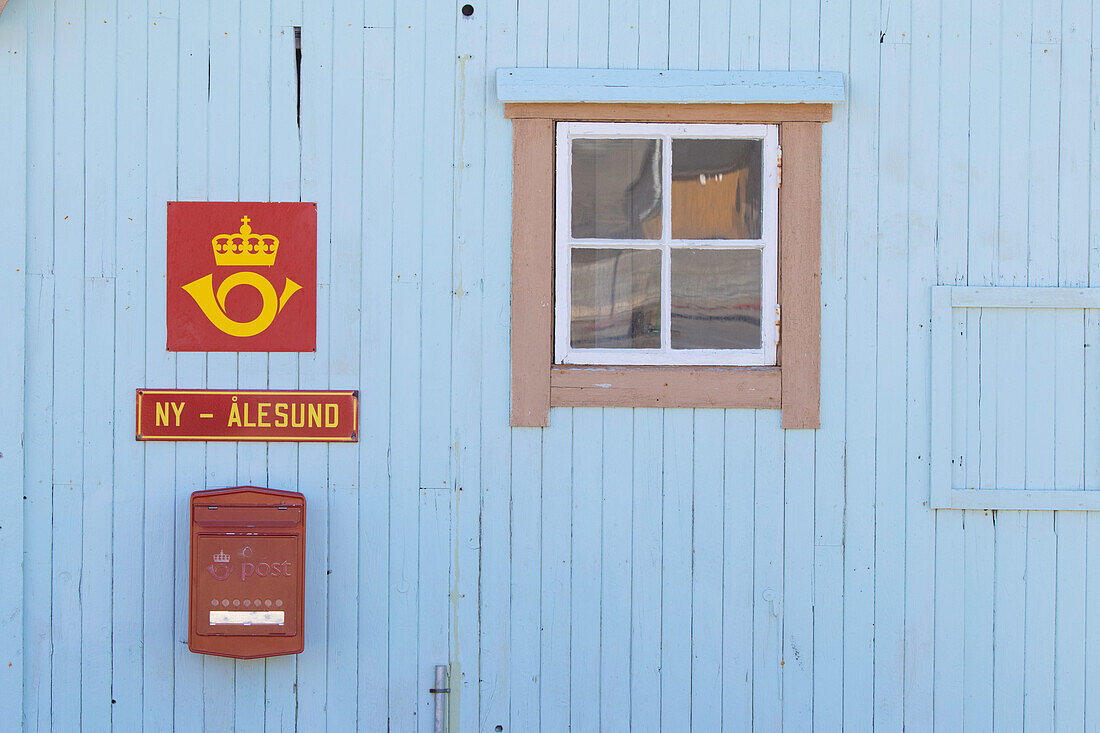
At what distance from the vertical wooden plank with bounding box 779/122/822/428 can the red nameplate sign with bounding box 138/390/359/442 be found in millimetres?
1526

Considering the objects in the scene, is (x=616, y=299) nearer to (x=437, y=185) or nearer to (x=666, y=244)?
(x=666, y=244)

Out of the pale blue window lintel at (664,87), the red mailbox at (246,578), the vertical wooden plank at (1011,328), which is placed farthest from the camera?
the vertical wooden plank at (1011,328)

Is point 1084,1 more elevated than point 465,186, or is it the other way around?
point 1084,1

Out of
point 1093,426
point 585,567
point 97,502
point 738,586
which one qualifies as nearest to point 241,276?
point 97,502

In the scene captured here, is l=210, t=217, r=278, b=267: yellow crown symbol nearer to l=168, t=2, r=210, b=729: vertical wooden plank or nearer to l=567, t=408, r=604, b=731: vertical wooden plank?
l=168, t=2, r=210, b=729: vertical wooden plank

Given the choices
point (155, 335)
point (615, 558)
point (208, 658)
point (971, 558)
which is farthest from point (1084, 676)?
point (155, 335)

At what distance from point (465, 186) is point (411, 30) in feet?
1.88

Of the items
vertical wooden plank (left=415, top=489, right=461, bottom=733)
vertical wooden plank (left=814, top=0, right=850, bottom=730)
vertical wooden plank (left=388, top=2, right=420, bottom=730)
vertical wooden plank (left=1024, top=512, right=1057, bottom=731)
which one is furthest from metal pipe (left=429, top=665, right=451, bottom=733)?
vertical wooden plank (left=1024, top=512, right=1057, bottom=731)

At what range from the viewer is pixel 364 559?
10.9 feet

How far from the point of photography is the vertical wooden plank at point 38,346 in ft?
10.7

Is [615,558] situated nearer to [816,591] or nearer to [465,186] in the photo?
[816,591]

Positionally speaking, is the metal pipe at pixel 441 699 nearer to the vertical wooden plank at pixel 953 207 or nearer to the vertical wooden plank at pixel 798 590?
the vertical wooden plank at pixel 798 590

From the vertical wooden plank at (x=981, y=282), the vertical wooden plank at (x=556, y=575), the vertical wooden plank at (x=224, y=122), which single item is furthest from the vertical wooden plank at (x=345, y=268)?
the vertical wooden plank at (x=981, y=282)

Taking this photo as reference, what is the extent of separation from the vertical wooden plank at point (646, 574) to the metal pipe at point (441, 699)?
25.9 inches
